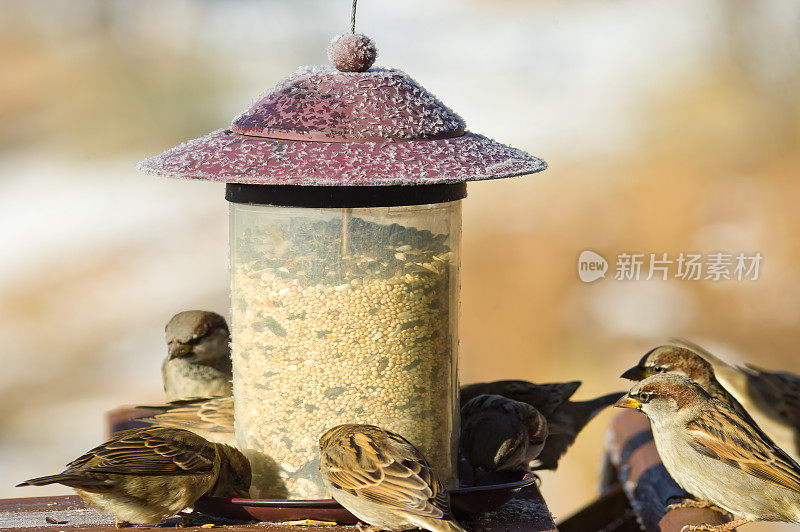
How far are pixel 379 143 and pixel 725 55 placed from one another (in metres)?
8.57

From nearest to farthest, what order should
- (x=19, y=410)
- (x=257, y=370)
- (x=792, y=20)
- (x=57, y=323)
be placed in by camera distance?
(x=257, y=370), (x=19, y=410), (x=57, y=323), (x=792, y=20)

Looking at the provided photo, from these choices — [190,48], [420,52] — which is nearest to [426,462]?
[420,52]

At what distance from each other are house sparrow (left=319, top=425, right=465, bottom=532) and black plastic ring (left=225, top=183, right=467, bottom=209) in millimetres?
732

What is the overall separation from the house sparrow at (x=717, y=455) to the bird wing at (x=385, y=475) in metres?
1.44

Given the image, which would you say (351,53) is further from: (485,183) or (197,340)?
(485,183)

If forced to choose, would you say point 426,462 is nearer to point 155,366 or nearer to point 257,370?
point 257,370

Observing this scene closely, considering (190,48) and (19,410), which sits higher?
(190,48)

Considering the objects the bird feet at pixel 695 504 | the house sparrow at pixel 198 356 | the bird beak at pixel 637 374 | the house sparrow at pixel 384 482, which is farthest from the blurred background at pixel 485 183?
the house sparrow at pixel 384 482

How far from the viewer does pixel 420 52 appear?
11.1 meters

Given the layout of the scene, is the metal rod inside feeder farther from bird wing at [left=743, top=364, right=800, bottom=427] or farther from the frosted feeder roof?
bird wing at [left=743, top=364, right=800, bottom=427]

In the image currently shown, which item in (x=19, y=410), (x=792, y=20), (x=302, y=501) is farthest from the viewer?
(x=792, y=20)

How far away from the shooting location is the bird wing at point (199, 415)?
405 centimetres

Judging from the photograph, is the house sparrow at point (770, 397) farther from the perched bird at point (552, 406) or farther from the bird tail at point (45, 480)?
the bird tail at point (45, 480)

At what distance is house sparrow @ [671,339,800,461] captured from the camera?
5777 mm
